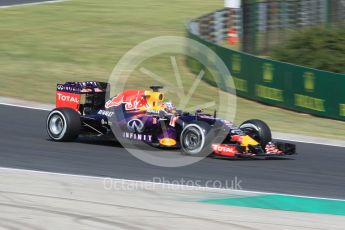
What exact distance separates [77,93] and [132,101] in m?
1.15

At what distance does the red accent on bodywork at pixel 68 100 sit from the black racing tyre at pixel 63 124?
45cm

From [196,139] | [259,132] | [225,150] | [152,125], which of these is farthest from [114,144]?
[259,132]

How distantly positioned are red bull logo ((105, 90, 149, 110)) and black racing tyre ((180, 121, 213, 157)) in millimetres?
1014

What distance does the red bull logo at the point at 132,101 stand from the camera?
13188mm

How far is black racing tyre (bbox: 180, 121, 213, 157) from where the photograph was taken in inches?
483

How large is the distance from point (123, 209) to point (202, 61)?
1373 centimetres

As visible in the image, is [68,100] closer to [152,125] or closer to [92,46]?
[152,125]

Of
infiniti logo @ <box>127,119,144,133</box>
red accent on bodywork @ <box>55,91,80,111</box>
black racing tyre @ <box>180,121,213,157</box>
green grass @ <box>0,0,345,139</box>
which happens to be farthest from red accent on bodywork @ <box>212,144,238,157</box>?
green grass @ <box>0,0,345,139</box>

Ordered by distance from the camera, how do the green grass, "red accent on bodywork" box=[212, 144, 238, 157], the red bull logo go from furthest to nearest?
the green grass → the red bull logo → "red accent on bodywork" box=[212, 144, 238, 157]

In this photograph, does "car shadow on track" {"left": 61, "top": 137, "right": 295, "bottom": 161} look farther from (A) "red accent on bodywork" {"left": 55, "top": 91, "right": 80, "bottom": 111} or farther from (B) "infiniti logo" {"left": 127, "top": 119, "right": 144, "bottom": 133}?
(A) "red accent on bodywork" {"left": 55, "top": 91, "right": 80, "bottom": 111}

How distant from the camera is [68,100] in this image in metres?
14.1

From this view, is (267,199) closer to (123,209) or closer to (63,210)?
(123,209)

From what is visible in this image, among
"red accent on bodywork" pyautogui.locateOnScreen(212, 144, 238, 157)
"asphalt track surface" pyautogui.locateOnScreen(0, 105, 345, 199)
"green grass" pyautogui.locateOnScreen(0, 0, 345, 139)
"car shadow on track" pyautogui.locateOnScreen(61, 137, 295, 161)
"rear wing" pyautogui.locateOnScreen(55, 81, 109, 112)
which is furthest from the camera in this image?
"green grass" pyautogui.locateOnScreen(0, 0, 345, 139)

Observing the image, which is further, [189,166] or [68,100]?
[68,100]
